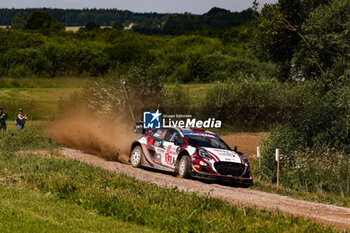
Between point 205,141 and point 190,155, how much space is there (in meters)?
1.25

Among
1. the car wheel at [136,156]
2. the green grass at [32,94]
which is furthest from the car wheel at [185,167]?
the green grass at [32,94]

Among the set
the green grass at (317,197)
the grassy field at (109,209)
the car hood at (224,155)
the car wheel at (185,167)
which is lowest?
the green grass at (317,197)

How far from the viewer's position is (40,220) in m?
9.09

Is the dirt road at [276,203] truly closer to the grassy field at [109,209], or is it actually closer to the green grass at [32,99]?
the grassy field at [109,209]

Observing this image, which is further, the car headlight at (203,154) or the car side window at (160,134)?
the car side window at (160,134)

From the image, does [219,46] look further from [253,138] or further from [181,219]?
[181,219]

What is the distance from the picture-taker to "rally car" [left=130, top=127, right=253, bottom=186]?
16.2 metres

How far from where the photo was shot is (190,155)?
16.5m

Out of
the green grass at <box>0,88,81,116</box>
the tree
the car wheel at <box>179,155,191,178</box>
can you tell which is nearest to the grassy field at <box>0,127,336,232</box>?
the car wheel at <box>179,155,191,178</box>

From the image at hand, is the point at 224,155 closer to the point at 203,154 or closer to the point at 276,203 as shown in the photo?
the point at 203,154

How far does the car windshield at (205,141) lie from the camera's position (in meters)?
17.2

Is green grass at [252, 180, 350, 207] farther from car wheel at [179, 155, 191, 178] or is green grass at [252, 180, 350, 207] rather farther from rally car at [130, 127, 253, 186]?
car wheel at [179, 155, 191, 178]

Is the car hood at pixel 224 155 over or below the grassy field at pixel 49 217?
below

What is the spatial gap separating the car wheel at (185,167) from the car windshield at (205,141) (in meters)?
0.63
